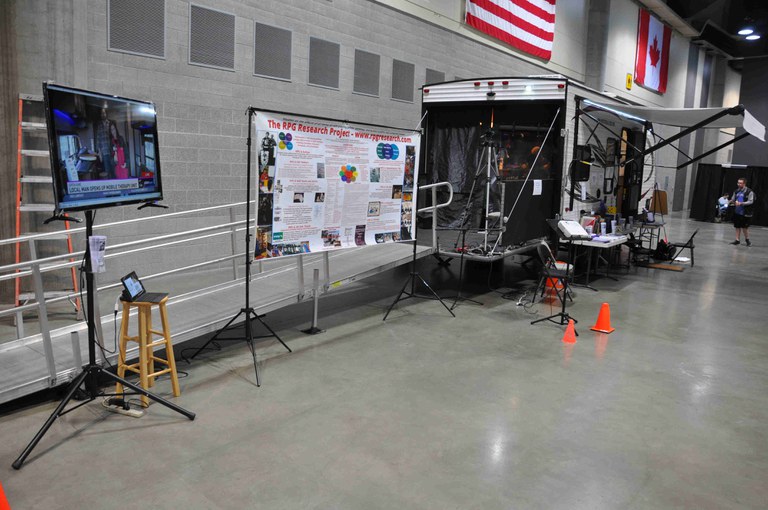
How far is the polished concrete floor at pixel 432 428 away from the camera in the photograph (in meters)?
3.29

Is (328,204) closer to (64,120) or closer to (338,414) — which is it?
(338,414)

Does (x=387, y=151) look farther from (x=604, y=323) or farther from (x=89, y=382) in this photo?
(x=89, y=382)

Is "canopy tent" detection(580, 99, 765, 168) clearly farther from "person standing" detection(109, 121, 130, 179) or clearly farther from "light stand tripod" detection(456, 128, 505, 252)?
"person standing" detection(109, 121, 130, 179)

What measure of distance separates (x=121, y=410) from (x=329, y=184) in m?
2.72

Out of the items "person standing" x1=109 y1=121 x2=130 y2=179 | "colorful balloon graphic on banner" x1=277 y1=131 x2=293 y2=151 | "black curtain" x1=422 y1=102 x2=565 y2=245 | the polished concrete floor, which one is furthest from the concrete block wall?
"person standing" x1=109 y1=121 x2=130 y2=179

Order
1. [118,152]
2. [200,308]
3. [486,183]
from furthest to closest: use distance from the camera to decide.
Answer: [486,183], [200,308], [118,152]

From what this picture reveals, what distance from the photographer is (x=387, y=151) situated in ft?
20.9

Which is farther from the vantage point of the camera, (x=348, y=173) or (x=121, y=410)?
(x=348, y=173)

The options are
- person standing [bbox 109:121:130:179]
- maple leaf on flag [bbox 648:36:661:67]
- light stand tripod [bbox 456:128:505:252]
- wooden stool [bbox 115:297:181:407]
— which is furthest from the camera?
maple leaf on flag [bbox 648:36:661:67]

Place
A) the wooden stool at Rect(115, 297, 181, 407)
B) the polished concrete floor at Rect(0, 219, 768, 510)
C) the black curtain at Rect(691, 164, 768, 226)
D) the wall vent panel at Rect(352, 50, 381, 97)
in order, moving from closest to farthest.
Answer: the polished concrete floor at Rect(0, 219, 768, 510)
the wooden stool at Rect(115, 297, 181, 407)
the wall vent panel at Rect(352, 50, 381, 97)
the black curtain at Rect(691, 164, 768, 226)

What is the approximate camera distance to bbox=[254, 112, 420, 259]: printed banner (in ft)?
16.9

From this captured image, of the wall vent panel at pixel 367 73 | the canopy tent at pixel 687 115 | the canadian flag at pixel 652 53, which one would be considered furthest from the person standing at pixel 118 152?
the canadian flag at pixel 652 53

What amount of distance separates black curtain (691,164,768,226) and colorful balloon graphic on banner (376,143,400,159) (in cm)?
2175

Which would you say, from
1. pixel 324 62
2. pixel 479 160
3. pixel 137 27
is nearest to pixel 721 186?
pixel 479 160
